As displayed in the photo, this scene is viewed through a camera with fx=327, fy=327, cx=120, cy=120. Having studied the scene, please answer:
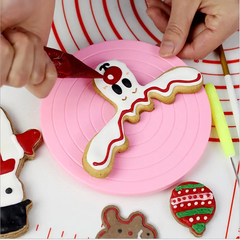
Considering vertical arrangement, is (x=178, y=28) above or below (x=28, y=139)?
above

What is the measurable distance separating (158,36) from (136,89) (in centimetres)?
34

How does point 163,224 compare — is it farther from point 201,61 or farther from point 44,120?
point 201,61

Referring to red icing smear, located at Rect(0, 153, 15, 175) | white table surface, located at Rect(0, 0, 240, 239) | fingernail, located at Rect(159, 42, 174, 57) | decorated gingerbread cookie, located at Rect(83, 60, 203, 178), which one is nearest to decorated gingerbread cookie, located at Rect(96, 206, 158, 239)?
white table surface, located at Rect(0, 0, 240, 239)

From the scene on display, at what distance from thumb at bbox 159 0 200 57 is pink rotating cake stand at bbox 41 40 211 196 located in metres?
0.06

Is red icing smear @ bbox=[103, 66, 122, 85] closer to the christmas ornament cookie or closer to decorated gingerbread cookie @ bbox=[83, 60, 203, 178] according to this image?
decorated gingerbread cookie @ bbox=[83, 60, 203, 178]

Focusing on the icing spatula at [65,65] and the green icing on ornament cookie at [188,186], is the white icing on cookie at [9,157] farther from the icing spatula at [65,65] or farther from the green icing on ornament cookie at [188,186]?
the green icing on ornament cookie at [188,186]

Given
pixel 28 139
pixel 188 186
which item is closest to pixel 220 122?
pixel 188 186

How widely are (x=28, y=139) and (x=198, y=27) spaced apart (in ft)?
2.22

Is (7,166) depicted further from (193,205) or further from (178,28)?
(178,28)

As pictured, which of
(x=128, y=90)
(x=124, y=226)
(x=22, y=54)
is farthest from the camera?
(x=128, y=90)

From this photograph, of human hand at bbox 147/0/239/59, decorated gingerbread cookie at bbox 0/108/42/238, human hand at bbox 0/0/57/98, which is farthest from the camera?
human hand at bbox 147/0/239/59

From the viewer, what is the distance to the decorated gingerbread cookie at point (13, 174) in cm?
79

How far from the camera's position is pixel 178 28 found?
103cm

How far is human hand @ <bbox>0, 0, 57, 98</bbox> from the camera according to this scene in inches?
26.9
